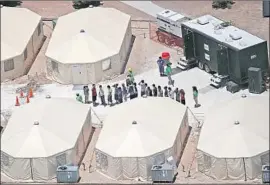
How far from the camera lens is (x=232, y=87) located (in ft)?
188

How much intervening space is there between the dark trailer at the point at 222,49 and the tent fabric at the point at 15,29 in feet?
25.7

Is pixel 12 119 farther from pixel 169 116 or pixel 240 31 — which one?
pixel 240 31

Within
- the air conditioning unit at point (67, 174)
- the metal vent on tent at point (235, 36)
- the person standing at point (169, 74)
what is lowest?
the air conditioning unit at point (67, 174)

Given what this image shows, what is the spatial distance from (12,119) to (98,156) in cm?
444

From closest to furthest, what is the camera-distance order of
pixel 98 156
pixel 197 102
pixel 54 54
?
pixel 98 156 < pixel 197 102 < pixel 54 54

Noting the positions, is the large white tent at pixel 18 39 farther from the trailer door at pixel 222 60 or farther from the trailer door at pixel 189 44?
the trailer door at pixel 222 60

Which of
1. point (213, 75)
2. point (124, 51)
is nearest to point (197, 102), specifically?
point (213, 75)

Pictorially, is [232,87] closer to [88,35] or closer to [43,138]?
[88,35]

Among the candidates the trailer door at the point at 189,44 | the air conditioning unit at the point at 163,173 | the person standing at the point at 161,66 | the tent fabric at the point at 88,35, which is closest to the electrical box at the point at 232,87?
the trailer door at the point at 189,44

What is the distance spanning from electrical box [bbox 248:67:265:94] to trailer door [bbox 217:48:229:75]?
134 cm

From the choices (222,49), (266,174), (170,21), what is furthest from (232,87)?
(266,174)

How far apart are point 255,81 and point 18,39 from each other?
12246 millimetres

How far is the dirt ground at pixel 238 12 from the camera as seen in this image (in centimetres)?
6359

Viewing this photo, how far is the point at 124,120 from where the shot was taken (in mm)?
52500
